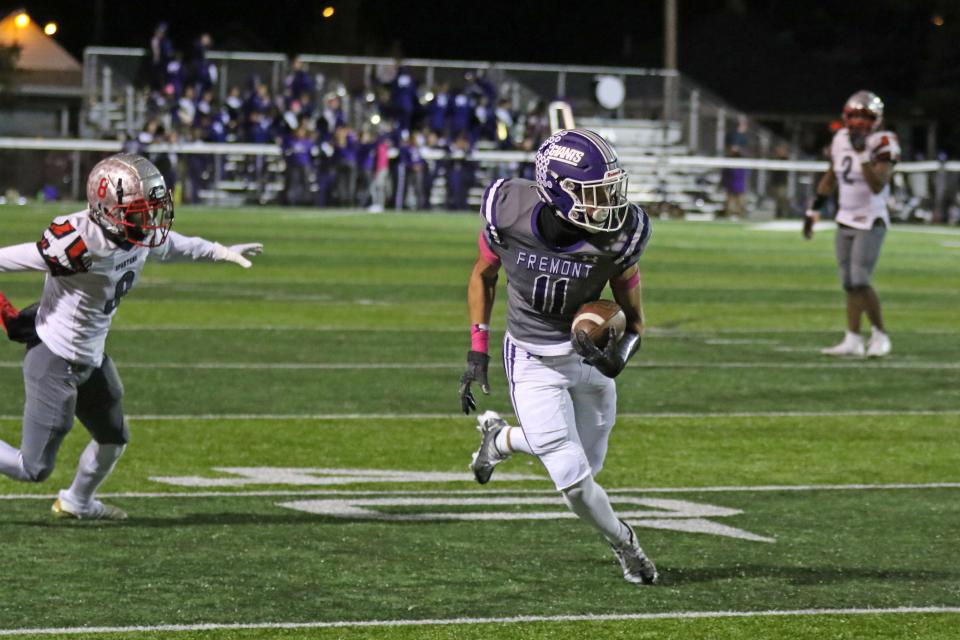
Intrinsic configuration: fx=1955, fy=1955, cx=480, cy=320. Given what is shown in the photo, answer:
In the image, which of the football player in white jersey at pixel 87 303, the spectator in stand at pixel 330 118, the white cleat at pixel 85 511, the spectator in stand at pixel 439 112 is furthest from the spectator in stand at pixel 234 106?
the football player in white jersey at pixel 87 303

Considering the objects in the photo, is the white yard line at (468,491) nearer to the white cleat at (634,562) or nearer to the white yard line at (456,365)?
the white cleat at (634,562)

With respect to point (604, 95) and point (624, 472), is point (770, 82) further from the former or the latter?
point (624, 472)

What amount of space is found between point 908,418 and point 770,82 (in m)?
48.5

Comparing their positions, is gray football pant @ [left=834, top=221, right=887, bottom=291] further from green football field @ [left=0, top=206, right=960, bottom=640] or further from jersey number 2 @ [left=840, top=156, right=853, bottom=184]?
green football field @ [left=0, top=206, right=960, bottom=640]

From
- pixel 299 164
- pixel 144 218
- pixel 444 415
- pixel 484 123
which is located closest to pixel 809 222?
pixel 444 415

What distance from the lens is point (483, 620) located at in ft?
19.4

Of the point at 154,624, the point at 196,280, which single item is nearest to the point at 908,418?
the point at 154,624

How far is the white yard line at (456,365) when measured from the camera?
41.9 ft

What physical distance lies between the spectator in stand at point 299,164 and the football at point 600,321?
2966 cm

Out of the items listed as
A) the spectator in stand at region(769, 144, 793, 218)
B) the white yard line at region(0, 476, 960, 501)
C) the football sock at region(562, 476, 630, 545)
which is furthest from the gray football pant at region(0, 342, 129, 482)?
the spectator in stand at region(769, 144, 793, 218)

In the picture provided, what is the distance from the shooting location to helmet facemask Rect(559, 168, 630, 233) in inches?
241

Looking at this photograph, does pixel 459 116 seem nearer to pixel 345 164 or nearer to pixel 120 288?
pixel 345 164

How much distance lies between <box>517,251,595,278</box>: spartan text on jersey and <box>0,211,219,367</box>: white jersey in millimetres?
1451

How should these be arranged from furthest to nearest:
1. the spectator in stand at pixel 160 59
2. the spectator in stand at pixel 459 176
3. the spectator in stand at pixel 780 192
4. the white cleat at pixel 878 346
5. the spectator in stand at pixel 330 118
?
1. the spectator in stand at pixel 780 192
2. the spectator in stand at pixel 160 59
3. the spectator in stand at pixel 459 176
4. the spectator in stand at pixel 330 118
5. the white cleat at pixel 878 346
